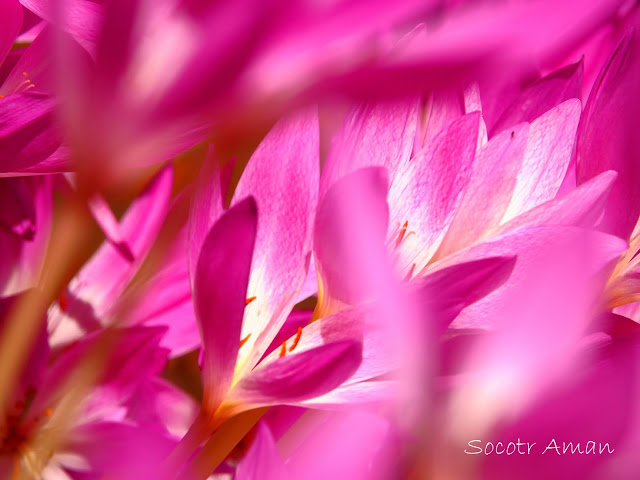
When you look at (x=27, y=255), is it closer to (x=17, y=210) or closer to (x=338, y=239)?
(x=17, y=210)

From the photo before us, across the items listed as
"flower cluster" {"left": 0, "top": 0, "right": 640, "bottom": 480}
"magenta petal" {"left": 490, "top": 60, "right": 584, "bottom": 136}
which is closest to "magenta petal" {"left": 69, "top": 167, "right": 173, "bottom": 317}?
"flower cluster" {"left": 0, "top": 0, "right": 640, "bottom": 480}

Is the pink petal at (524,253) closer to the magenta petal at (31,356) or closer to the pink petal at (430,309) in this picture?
the pink petal at (430,309)

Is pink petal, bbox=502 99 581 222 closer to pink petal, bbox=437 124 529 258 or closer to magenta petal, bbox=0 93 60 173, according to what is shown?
pink petal, bbox=437 124 529 258

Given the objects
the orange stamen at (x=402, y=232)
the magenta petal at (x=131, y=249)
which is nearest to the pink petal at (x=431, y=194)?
the orange stamen at (x=402, y=232)

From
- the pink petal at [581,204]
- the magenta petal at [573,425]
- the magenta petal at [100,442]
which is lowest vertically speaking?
the magenta petal at [100,442]

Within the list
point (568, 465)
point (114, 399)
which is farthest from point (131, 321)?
point (568, 465)

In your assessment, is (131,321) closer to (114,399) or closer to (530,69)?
(114,399)

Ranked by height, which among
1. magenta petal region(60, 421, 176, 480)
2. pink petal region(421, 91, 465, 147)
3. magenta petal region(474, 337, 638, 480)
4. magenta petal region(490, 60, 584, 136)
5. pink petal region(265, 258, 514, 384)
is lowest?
magenta petal region(60, 421, 176, 480)
